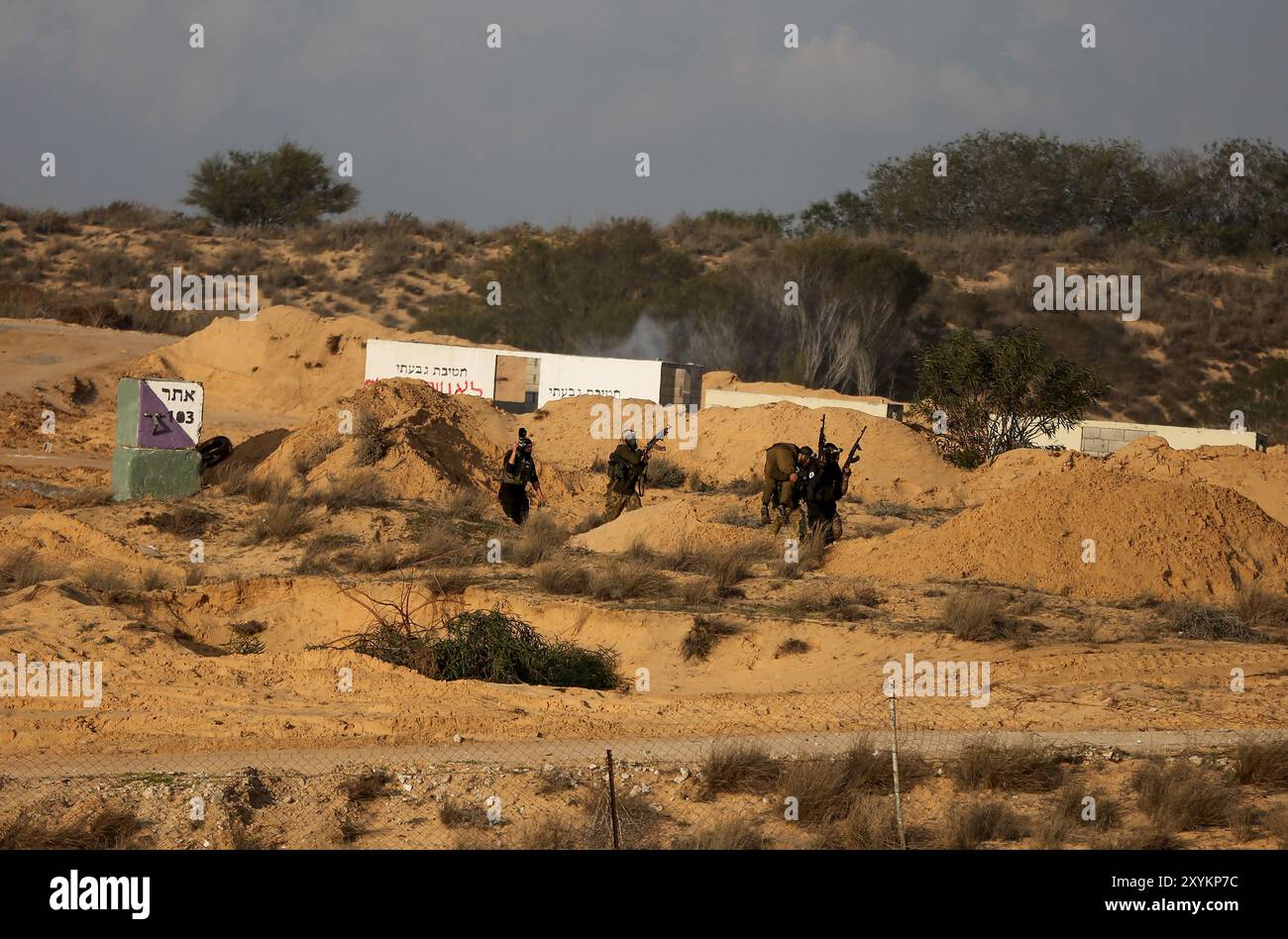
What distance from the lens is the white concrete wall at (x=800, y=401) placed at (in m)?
30.8

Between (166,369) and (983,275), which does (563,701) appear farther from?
(983,275)

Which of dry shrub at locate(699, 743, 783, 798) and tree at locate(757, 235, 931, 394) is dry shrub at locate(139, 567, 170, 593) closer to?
dry shrub at locate(699, 743, 783, 798)

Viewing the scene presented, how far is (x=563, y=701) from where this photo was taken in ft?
39.4

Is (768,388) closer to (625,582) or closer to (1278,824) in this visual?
(625,582)

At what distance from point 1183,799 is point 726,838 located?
2.91 meters

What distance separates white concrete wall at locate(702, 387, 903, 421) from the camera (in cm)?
3075

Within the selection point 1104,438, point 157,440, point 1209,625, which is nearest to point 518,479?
point 157,440

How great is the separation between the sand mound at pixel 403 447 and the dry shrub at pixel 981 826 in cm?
1376

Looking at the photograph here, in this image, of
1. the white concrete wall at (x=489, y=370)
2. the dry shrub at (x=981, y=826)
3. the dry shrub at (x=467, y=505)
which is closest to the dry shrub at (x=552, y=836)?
the dry shrub at (x=981, y=826)

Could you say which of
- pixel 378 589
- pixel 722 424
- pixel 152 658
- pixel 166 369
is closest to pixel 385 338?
pixel 166 369

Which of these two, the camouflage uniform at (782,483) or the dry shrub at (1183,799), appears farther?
the camouflage uniform at (782,483)

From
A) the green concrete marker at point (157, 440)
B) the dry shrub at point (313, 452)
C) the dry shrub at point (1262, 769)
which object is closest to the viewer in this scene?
the dry shrub at point (1262, 769)

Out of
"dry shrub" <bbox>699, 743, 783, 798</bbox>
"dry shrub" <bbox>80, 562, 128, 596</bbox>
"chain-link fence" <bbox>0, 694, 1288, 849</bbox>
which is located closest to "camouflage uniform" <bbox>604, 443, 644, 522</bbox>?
"dry shrub" <bbox>80, 562, 128, 596</bbox>

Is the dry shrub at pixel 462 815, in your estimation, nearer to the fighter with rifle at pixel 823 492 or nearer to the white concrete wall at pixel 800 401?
the fighter with rifle at pixel 823 492
